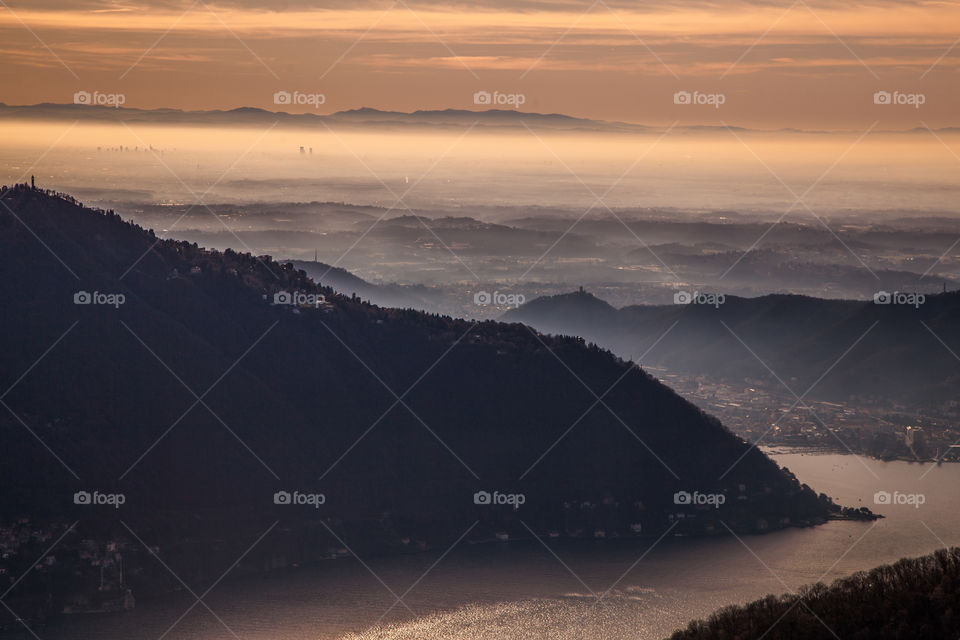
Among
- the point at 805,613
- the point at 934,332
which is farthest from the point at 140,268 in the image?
the point at 934,332

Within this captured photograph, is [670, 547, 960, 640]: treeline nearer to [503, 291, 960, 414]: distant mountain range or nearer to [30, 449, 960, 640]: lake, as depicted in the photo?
[30, 449, 960, 640]: lake

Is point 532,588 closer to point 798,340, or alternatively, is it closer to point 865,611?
point 865,611

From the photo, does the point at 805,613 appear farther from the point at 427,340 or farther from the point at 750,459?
the point at 427,340

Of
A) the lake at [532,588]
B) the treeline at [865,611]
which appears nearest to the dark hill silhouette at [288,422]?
the lake at [532,588]

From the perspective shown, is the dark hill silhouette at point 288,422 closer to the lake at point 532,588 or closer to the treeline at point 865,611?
the lake at point 532,588

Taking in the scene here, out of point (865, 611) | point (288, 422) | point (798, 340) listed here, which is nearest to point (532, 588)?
point (288, 422)

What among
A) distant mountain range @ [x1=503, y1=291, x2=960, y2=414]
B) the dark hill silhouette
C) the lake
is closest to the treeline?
the lake
